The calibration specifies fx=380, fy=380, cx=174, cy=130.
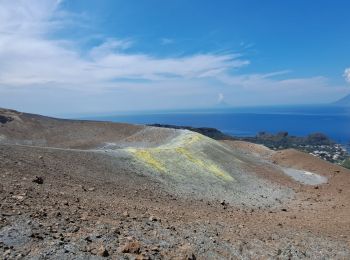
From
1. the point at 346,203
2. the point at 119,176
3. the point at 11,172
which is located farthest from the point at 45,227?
the point at 346,203

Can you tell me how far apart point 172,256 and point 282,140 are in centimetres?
7918

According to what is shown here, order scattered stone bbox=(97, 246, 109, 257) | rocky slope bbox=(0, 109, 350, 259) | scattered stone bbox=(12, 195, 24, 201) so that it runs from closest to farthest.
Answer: scattered stone bbox=(97, 246, 109, 257) → rocky slope bbox=(0, 109, 350, 259) → scattered stone bbox=(12, 195, 24, 201)

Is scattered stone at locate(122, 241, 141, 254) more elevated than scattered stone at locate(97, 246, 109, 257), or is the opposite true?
scattered stone at locate(97, 246, 109, 257)

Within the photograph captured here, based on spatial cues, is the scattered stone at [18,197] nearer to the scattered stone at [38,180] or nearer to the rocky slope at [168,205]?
the rocky slope at [168,205]

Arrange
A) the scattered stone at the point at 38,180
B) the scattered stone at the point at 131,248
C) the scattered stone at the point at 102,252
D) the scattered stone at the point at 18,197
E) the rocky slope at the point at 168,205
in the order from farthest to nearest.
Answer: the scattered stone at the point at 38,180
the scattered stone at the point at 18,197
the rocky slope at the point at 168,205
the scattered stone at the point at 131,248
the scattered stone at the point at 102,252

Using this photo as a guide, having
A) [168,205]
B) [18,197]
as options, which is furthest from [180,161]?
[18,197]

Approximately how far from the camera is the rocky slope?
30.7 ft

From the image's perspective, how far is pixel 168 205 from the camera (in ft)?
53.1

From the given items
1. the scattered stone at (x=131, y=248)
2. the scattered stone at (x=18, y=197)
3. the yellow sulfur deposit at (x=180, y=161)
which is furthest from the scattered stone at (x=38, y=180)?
the yellow sulfur deposit at (x=180, y=161)

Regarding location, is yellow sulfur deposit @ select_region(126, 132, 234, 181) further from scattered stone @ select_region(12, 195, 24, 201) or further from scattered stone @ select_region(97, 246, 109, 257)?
scattered stone @ select_region(97, 246, 109, 257)

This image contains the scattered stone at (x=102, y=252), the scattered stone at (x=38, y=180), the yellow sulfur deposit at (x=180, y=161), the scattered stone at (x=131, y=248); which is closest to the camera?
the scattered stone at (x=102, y=252)

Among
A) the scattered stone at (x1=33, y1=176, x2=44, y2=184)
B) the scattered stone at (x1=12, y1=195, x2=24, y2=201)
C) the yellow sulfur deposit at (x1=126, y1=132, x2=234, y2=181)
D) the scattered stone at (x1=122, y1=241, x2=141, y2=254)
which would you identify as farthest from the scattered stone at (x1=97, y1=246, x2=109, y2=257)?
the yellow sulfur deposit at (x1=126, y1=132, x2=234, y2=181)

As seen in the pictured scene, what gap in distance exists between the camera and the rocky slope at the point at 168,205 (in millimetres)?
9367

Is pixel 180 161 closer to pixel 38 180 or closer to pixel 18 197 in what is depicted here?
pixel 38 180
